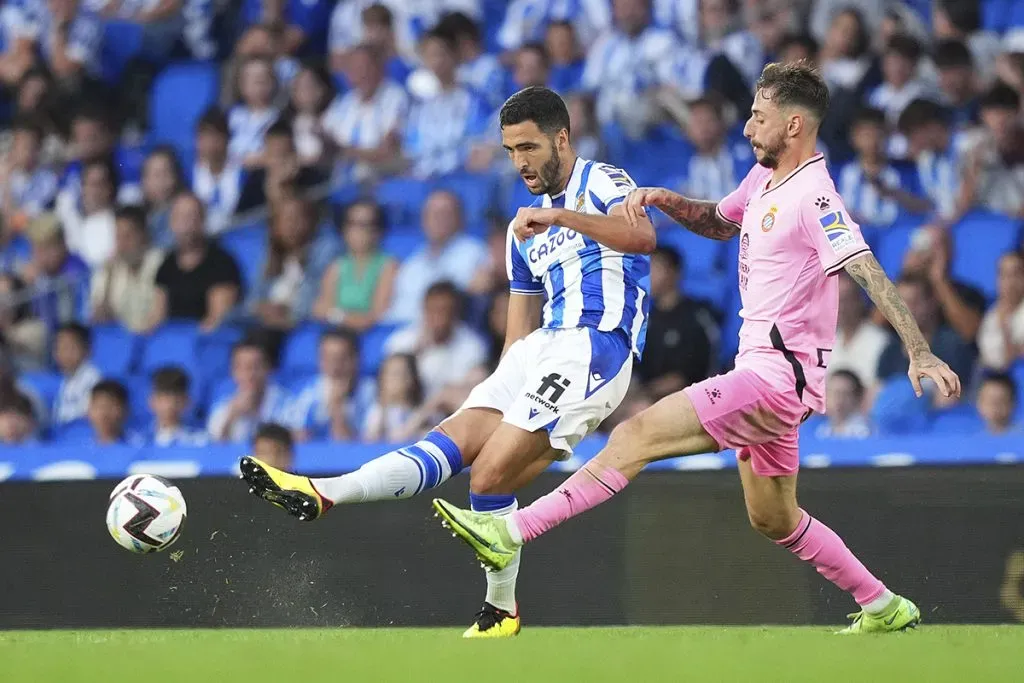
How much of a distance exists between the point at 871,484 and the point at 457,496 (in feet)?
6.04

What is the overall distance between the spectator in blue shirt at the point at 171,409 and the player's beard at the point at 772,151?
5.00m

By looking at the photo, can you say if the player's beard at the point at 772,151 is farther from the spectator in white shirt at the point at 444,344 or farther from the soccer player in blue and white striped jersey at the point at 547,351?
the spectator in white shirt at the point at 444,344

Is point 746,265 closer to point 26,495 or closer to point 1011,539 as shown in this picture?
point 1011,539

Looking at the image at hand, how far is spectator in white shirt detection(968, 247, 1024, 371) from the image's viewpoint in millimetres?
8938

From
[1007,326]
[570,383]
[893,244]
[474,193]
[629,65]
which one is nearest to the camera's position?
[570,383]

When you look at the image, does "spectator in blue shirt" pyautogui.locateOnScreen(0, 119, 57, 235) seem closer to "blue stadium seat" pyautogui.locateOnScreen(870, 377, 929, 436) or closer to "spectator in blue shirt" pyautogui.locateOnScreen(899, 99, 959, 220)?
"spectator in blue shirt" pyautogui.locateOnScreen(899, 99, 959, 220)

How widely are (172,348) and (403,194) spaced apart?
1.96 m

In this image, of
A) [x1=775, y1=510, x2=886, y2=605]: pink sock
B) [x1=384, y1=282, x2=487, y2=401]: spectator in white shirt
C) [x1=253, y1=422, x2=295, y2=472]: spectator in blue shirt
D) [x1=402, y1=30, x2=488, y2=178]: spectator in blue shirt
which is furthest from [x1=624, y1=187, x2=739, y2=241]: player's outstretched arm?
[x1=402, y1=30, x2=488, y2=178]: spectator in blue shirt

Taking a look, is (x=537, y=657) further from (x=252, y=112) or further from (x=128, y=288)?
(x=252, y=112)

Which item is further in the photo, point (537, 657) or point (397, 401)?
point (397, 401)

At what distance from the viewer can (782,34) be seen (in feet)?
Answer: 34.8

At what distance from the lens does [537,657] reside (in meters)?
4.67

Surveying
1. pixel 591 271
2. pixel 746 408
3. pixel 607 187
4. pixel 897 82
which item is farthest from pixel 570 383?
pixel 897 82

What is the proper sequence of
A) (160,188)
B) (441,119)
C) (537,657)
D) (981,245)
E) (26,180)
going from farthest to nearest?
(26,180) < (160,188) < (441,119) < (981,245) < (537,657)
